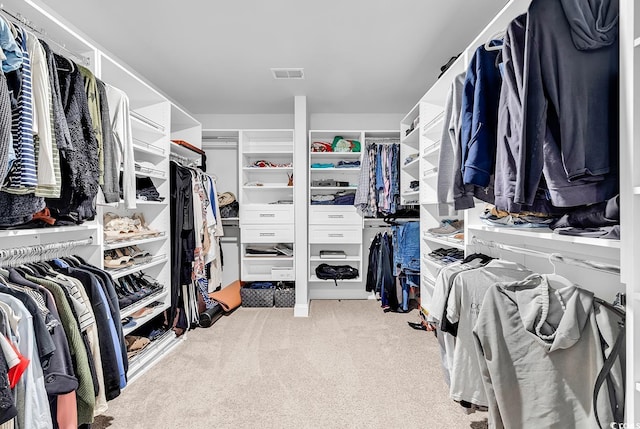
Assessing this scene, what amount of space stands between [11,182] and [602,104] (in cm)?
195

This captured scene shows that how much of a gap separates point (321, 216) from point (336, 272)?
692mm

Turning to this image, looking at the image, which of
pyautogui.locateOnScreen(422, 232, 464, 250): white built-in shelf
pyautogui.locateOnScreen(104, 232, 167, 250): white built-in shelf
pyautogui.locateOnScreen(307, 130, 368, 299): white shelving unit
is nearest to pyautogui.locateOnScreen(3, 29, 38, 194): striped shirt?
pyautogui.locateOnScreen(104, 232, 167, 250): white built-in shelf

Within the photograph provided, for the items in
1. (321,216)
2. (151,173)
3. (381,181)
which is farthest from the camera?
(321,216)

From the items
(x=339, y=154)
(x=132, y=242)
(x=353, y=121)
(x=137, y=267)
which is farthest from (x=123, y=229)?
(x=353, y=121)

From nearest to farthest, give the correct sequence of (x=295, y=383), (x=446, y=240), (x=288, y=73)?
1. (x=295, y=383)
2. (x=446, y=240)
3. (x=288, y=73)

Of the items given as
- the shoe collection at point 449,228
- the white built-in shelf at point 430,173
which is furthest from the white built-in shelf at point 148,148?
the shoe collection at point 449,228

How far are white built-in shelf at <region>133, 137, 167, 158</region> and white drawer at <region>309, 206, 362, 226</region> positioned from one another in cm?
179

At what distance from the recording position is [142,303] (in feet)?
7.86

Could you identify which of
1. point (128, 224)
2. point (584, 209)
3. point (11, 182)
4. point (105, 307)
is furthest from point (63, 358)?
point (584, 209)

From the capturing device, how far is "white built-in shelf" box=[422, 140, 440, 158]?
2590mm

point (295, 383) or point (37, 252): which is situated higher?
point (37, 252)

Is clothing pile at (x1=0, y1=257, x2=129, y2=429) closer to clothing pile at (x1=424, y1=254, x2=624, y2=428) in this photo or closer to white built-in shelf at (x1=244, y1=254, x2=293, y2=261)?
clothing pile at (x1=424, y1=254, x2=624, y2=428)

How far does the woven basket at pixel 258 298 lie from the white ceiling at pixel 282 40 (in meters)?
2.19

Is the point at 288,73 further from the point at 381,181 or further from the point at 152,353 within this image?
the point at 152,353
